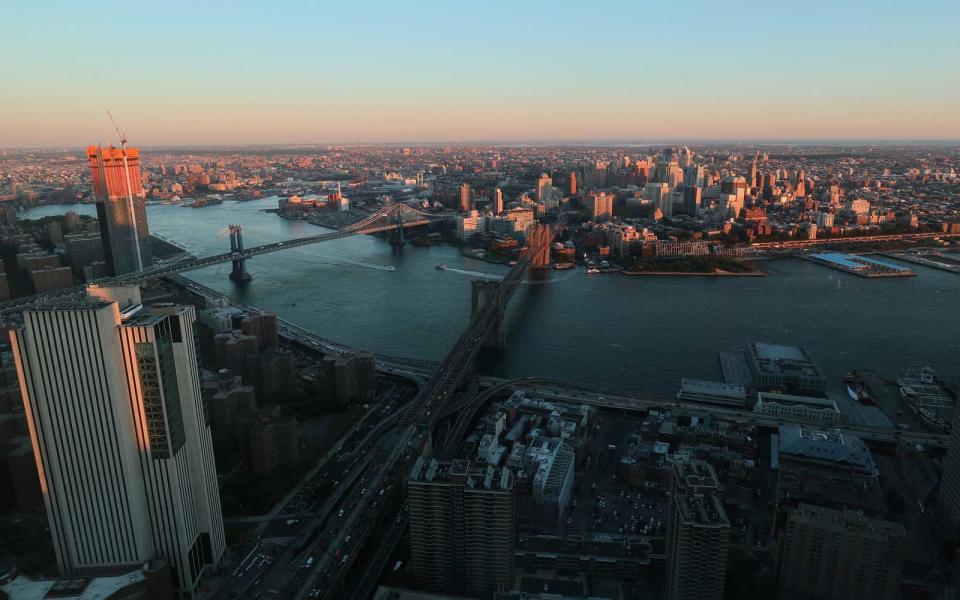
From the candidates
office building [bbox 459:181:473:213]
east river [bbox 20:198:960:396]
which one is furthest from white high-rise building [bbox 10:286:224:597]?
office building [bbox 459:181:473:213]

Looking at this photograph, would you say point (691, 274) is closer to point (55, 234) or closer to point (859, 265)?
point (859, 265)

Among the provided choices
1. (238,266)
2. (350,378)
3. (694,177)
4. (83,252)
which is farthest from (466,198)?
(350,378)

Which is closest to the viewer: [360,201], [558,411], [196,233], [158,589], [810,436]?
[158,589]

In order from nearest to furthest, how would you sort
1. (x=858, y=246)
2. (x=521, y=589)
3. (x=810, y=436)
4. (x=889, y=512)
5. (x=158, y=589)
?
Answer: 1. (x=158, y=589)
2. (x=521, y=589)
3. (x=889, y=512)
4. (x=810, y=436)
5. (x=858, y=246)

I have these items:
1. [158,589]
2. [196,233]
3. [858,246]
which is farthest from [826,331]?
[196,233]

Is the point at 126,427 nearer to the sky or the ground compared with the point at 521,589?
nearer to the sky

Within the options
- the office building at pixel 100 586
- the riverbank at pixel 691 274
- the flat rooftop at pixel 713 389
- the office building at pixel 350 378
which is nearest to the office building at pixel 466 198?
the riverbank at pixel 691 274

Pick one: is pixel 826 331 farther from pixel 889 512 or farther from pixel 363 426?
pixel 363 426

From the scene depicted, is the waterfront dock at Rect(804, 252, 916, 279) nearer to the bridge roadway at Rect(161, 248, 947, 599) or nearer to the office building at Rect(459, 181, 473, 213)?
the bridge roadway at Rect(161, 248, 947, 599)
